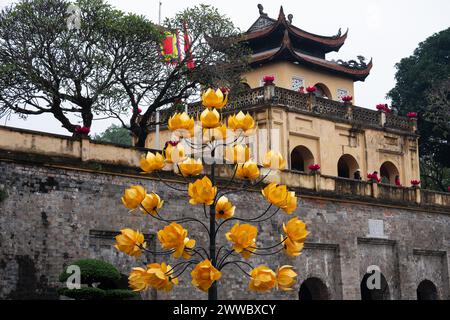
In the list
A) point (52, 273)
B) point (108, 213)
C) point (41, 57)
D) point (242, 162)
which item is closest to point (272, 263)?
point (108, 213)

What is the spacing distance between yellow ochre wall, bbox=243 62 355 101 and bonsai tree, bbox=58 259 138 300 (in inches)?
561

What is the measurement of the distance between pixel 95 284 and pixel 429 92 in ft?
75.3

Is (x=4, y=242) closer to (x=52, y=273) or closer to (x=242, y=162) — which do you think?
(x=52, y=273)

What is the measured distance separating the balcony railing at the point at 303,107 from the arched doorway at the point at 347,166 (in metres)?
1.38

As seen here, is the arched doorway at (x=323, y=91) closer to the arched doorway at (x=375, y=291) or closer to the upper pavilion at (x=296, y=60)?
the upper pavilion at (x=296, y=60)

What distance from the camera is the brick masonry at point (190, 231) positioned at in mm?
14805

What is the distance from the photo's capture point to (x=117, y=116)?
21000mm

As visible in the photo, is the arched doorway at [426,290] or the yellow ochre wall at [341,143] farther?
the arched doorway at [426,290]

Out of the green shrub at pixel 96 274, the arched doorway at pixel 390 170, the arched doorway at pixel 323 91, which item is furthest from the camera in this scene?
the arched doorway at pixel 323 91

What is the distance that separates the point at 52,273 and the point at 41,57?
583cm

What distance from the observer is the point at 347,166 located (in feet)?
87.1
